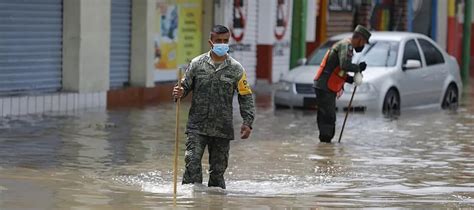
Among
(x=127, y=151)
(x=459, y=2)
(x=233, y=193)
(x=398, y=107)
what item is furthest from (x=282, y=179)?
(x=459, y=2)

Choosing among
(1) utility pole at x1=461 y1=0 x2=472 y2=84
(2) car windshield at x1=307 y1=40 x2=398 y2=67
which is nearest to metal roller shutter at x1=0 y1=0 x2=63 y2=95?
(2) car windshield at x1=307 y1=40 x2=398 y2=67

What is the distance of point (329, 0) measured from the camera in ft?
104

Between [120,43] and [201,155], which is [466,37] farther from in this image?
[201,155]

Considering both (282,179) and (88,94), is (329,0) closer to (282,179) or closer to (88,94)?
(88,94)

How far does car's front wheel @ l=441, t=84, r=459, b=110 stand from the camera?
76.5 ft

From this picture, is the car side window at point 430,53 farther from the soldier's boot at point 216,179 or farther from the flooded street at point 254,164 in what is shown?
the soldier's boot at point 216,179

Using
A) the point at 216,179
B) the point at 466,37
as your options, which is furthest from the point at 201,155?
the point at 466,37

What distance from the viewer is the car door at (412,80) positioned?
2181 cm

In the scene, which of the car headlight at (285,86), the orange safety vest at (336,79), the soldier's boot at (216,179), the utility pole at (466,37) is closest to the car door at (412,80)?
the car headlight at (285,86)

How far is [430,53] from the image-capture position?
2289 centimetres

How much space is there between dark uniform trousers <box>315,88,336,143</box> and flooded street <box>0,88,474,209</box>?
226mm

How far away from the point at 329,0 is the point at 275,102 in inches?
394

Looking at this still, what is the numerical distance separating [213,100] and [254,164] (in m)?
2.84

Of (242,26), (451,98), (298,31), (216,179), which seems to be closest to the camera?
(216,179)
